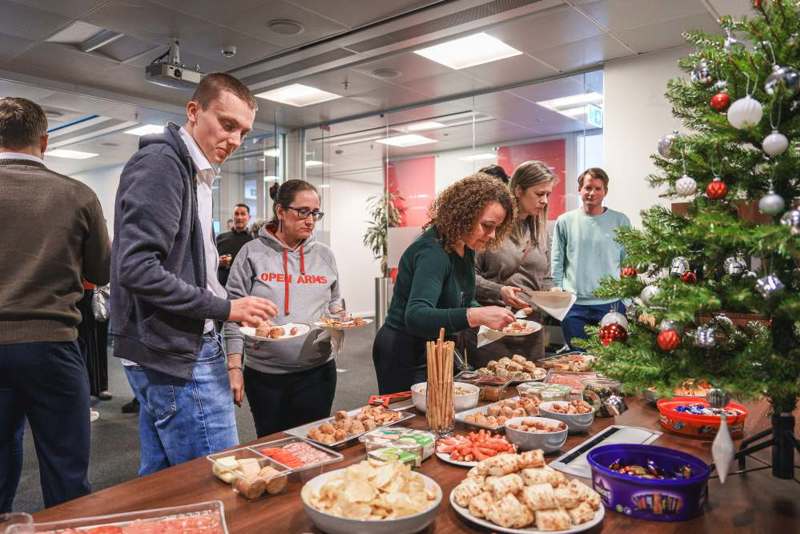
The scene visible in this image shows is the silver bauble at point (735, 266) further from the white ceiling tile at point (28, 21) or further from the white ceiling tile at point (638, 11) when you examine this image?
the white ceiling tile at point (28, 21)

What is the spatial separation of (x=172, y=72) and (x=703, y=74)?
4.38 meters

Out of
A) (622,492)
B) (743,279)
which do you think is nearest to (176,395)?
(622,492)

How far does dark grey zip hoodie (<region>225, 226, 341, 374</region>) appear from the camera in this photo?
2133 mm

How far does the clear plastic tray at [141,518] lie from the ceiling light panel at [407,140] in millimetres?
6771

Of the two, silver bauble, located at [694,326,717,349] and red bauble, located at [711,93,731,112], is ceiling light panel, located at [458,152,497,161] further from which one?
silver bauble, located at [694,326,717,349]

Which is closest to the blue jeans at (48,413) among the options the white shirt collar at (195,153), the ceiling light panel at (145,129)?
the white shirt collar at (195,153)

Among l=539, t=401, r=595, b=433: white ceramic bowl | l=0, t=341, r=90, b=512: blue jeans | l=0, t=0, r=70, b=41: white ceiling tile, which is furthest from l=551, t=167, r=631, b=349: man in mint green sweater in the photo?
l=0, t=0, r=70, b=41: white ceiling tile

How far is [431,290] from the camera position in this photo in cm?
193

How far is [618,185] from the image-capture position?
5.05 meters

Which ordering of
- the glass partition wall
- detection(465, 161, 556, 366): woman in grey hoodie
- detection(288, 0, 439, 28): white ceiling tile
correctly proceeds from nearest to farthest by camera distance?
detection(465, 161, 556, 366): woman in grey hoodie < detection(288, 0, 439, 28): white ceiling tile < the glass partition wall

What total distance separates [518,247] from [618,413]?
4.44ft

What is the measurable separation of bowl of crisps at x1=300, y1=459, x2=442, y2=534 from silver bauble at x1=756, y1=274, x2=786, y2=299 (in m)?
0.65

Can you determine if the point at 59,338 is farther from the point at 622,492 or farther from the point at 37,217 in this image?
the point at 622,492

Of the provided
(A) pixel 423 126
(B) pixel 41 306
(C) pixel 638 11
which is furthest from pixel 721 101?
(A) pixel 423 126
